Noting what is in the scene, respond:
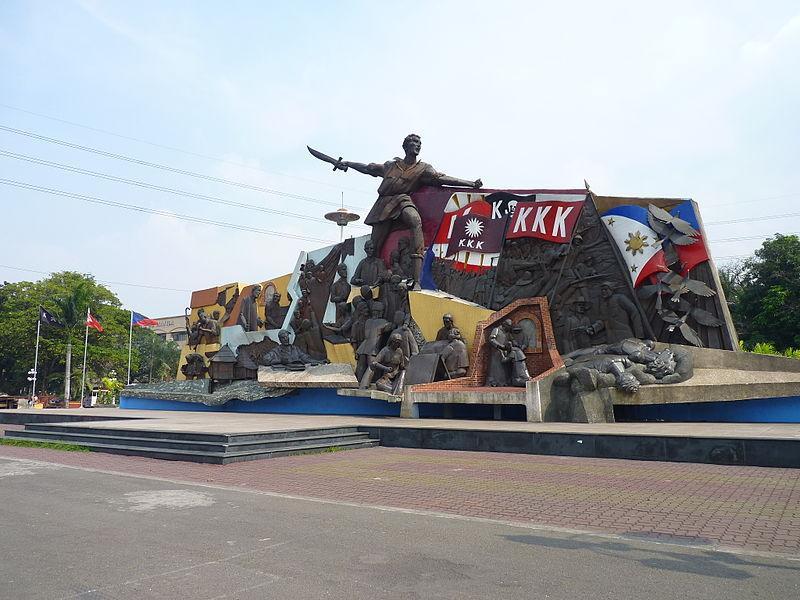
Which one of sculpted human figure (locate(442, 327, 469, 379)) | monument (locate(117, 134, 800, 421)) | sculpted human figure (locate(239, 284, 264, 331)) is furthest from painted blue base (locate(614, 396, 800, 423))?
sculpted human figure (locate(239, 284, 264, 331))

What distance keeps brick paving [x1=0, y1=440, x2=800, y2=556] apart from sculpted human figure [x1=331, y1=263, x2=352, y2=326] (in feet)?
37.1

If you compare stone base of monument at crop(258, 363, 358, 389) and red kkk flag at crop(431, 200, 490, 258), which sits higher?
red kkk flag at crop(431, 200, 490, 258)

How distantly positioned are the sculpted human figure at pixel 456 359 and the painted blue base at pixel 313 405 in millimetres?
3201

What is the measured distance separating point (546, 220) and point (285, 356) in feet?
39.0

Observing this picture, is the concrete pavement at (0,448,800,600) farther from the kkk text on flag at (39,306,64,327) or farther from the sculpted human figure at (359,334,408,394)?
the kkk text on flag at (39,306,64,327)

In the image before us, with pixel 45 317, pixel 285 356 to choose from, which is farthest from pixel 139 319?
pixel 285 356

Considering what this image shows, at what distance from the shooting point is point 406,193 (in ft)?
72.6

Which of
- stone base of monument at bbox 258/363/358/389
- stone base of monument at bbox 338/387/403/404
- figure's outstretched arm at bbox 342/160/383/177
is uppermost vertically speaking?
figure's outstretched arm at bbox 342/160/383/177

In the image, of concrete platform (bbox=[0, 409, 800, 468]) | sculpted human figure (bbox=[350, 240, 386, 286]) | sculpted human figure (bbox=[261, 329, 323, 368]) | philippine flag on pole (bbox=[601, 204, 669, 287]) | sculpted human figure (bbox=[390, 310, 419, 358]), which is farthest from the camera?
sculpted human figure (bbox=[261, 329, 323, 368])

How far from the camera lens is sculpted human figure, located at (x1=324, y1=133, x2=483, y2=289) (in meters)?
21.4

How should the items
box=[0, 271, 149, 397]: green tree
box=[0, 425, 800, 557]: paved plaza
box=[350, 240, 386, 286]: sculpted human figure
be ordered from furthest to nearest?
box=[0, 271, 149, 397]: green tree
box=[350, 240, 386, 286]: sculpted human figure
box=[0, 425, 800, 557]: paved plaza

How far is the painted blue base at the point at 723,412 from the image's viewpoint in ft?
47.4

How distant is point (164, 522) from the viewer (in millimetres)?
6211

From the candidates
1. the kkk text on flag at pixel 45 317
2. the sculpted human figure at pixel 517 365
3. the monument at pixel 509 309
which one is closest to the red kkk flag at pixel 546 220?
the monument at pixel 509 309
